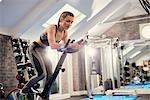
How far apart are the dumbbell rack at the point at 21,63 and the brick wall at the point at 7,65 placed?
0.12 m

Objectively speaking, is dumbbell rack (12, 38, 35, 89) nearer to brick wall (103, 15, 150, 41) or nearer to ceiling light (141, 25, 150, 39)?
brick wall (103, 15, 150, 41)

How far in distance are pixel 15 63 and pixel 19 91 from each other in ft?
2.14

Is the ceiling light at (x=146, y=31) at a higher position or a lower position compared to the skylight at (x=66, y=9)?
lower

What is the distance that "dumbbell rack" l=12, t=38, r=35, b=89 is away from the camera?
4828 millimetres

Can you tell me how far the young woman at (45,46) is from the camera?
16.3 feet

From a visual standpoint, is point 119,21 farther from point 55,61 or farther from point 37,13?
point 37,13

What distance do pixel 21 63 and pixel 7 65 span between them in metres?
0.30

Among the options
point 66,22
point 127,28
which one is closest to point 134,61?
point 127,28

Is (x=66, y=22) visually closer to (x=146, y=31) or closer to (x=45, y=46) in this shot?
(x=45, y=46)

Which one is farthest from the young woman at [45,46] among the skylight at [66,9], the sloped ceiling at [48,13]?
the skylight at [66,9]

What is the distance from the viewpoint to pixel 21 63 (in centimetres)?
493

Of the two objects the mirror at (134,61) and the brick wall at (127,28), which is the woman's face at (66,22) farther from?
the brick wall at (127,28)

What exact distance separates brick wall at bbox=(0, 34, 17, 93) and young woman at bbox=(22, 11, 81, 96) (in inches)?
15.3

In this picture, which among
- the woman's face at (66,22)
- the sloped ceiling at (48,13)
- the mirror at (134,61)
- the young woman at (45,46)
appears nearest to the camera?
the sloped ceiling at (48,13)
